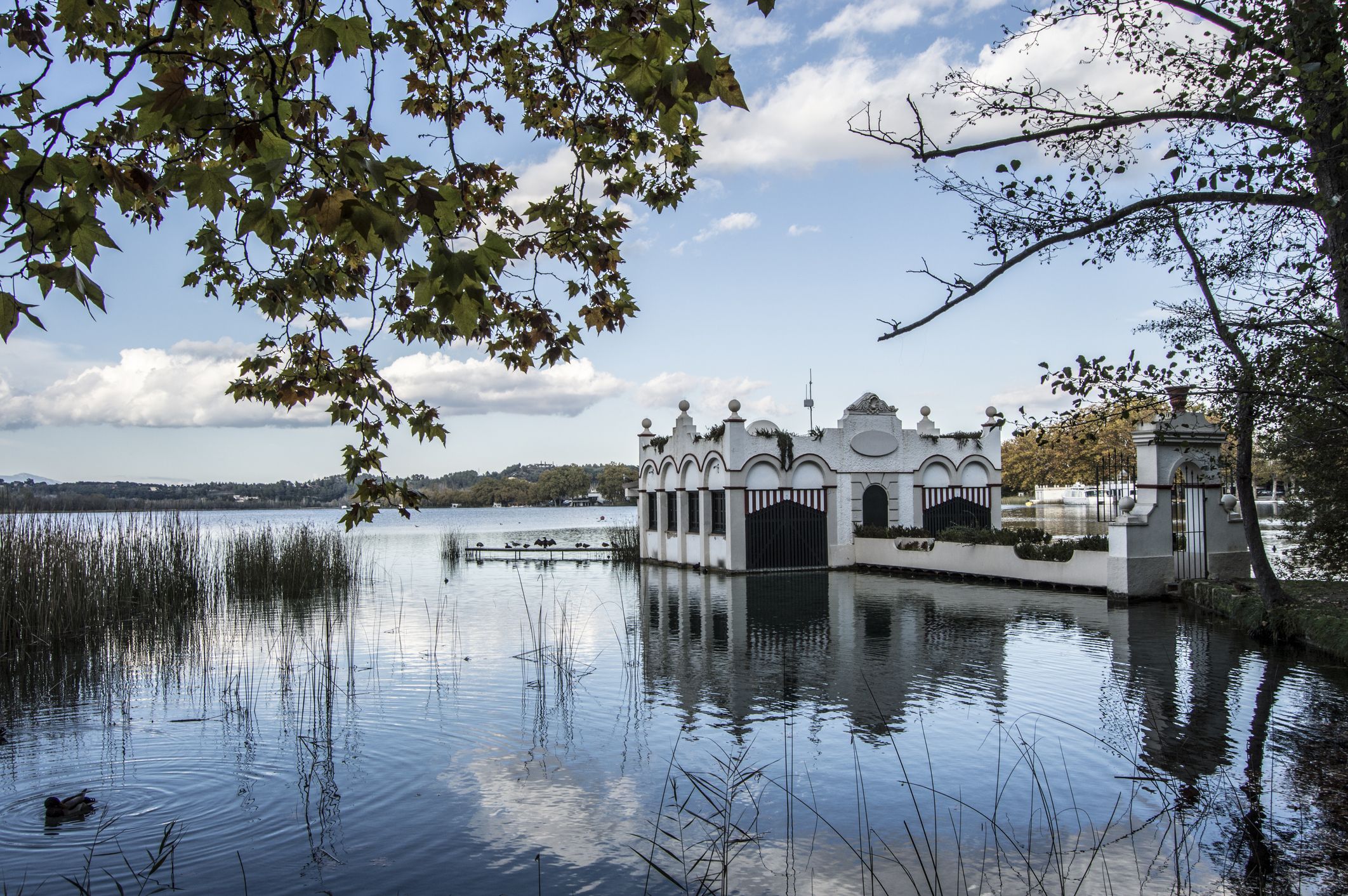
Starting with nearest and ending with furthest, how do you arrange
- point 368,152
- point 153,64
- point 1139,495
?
point 368,152 → point 153,64 → point 1139,495

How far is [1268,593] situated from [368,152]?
14.4 m

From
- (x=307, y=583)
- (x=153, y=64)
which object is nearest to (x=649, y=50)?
(x=153, y=64)

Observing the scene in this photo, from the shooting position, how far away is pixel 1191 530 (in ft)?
61.0

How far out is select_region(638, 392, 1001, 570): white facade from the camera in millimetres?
26906

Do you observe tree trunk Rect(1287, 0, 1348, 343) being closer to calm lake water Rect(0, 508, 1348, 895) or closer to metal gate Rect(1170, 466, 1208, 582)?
calm lake water Rect(0, 508, 1348, 895)

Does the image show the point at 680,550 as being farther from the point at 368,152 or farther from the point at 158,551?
the point at 368,152

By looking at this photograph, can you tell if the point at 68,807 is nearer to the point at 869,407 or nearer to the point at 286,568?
the point at 286,568

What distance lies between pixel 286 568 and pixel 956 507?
19.3 metres

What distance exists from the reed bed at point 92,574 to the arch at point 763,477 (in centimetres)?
1403

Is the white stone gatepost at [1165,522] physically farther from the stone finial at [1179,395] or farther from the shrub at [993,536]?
the stone finial at [1179,395]

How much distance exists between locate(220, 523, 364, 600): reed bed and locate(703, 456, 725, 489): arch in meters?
10.3

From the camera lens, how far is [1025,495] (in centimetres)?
10906

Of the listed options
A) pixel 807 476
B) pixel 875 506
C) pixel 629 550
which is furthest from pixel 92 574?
pixel 875 506

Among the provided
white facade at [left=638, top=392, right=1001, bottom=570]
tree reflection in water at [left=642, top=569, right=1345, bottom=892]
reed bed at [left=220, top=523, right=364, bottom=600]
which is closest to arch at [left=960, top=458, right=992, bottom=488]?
white facade at [left=638, top=392, right=1001, bottom=570]
